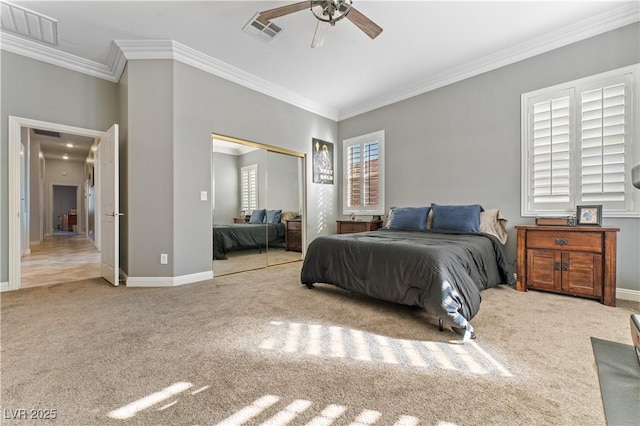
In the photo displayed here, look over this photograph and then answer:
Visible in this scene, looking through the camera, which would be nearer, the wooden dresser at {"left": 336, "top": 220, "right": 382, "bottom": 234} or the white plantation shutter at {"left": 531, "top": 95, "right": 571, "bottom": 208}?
the white plantation shutter at {"left": 531, "top": 95, "right": 571, "bottom": 208}

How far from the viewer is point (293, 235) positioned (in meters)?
A: 5.18

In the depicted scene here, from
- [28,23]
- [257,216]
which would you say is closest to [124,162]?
[28,23]

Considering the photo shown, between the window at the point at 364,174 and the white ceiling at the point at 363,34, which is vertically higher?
the white ceiling at the point at 363,34

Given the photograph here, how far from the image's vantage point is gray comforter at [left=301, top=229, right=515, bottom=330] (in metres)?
→ 2.04

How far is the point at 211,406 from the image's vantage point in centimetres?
127

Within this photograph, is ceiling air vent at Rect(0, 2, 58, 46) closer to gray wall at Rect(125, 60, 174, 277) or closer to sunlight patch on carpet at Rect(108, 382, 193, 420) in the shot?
gray wall at Rect(125, 60, 174, 277)

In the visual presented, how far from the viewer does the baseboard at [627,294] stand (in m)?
2.71

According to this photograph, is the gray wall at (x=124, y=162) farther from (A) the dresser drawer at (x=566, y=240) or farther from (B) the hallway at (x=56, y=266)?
(A) the dresser drawer at (x=566, y=240)

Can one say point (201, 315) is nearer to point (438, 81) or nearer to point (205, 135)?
point (205, 135)

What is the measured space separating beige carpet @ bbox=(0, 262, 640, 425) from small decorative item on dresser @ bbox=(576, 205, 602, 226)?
0.79m

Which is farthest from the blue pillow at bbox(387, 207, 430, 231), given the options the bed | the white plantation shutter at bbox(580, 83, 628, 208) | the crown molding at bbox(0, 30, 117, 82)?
the crown molding at bbox(0, 30, 117, 82)

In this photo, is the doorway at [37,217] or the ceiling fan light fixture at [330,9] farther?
the doorway at [37,217]

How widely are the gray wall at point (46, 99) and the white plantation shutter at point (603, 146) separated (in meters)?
5.91

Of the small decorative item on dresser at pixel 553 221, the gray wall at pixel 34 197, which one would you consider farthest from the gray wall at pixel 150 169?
the gray wall at pixel 34 197
